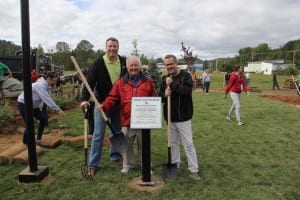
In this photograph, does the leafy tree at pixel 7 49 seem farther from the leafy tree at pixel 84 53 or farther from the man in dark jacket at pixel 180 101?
the man in dark jacket at pixel 180 101

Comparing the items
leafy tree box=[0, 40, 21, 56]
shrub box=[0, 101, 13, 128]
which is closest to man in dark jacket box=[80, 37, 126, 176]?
shrub box=[0, 101, 13, 128]

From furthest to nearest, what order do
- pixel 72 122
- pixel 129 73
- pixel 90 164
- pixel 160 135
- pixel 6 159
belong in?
pixel 72 122 < pixel 160 135 < pixel 6 159 < pixel 90 164 < pixel 129 73

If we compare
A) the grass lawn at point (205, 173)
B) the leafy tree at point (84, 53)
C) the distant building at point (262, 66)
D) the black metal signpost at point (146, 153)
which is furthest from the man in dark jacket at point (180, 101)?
the distant building at point (262, 66)

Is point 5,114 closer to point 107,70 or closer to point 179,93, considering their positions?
point 107,70

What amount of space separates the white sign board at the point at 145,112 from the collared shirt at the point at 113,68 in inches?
29.0

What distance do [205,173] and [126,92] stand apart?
184 cm

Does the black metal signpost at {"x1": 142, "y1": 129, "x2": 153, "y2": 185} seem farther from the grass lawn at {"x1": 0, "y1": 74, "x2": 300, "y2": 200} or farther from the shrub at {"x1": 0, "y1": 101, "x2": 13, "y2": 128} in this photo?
the shrub at {"x1": 0, "y1": 101, "x2": 13, "y2": 128}

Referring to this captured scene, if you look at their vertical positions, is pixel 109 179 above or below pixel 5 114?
below

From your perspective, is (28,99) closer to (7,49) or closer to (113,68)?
(113,68)

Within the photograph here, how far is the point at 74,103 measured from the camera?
14.9m

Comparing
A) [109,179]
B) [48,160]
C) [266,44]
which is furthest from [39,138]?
[266,44]

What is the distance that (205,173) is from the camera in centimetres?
538

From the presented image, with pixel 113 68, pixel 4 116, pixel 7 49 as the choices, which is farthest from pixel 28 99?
pixel 7 49

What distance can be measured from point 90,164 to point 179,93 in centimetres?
178
